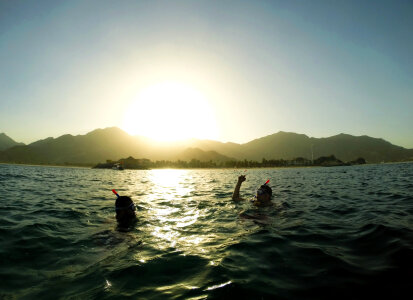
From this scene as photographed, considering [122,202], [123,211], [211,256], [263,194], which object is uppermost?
[122,202]

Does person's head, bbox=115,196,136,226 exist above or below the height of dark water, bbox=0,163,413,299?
above

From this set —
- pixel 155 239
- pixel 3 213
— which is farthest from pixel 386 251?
pixel 3 213

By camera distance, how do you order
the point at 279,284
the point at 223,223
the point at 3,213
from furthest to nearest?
the point at 3,213 < the point at 223,223 < the point at 279,284

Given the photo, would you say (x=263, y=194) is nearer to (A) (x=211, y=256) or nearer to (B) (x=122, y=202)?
(A) (x=211, y=256)

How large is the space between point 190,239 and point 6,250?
213 inches

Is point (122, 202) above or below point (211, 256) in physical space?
above

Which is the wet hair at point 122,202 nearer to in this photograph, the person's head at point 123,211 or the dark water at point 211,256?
the person's head at point 123,211

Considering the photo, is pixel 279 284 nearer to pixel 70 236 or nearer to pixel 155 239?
pixel 155 239

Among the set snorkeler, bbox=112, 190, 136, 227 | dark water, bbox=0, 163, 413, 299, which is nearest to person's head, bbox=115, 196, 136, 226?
snorkeler, bbox=112, 190, 136, 227

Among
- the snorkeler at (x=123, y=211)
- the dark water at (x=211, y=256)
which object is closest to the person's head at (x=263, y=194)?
the dark water at (x=211, y=256)

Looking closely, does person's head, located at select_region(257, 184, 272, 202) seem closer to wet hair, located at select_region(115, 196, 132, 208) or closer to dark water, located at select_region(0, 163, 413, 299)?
dark water, located at select_region(0, 163, 413, 299)

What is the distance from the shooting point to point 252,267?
5266 mm

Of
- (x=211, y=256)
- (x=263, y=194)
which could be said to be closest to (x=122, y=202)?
(x=211, y=256)

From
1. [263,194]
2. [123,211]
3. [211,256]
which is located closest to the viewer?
[211,256]
